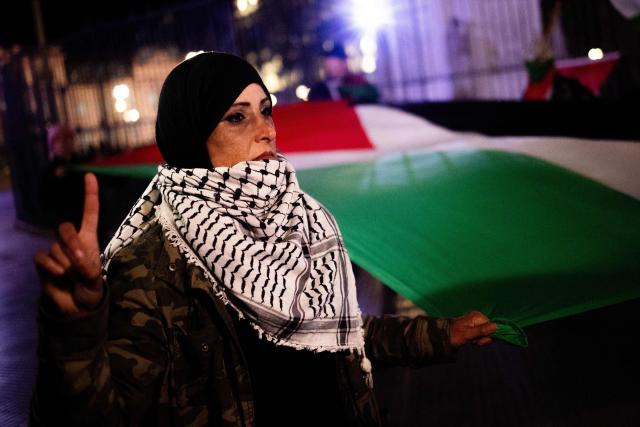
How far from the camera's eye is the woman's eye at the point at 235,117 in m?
1.94

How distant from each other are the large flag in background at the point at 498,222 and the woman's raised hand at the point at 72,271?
1.32m

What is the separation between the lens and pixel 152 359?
5.15ft

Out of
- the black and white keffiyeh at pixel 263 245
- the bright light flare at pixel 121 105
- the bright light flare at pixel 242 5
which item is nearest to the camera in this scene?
the black and white keffiyeh at pixel 263 245

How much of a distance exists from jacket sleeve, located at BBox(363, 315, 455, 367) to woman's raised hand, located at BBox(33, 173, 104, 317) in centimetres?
94

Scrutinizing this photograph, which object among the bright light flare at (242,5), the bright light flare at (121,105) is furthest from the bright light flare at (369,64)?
the bright light flare at (121,105)

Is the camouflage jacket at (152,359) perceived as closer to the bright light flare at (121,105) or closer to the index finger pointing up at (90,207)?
the index finger pointing up at (90,207)

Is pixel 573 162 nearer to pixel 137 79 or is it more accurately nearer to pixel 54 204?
pixel 54 204

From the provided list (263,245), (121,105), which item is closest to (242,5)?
(121,105)

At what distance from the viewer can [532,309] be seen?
228cm

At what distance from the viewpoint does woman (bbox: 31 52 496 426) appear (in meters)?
1.37

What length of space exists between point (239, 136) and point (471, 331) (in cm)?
91

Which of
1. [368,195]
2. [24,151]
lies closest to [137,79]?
[24,151]

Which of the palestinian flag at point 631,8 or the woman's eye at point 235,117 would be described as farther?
the palestinian flag at point 631,8

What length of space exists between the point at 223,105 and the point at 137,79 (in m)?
11.5
